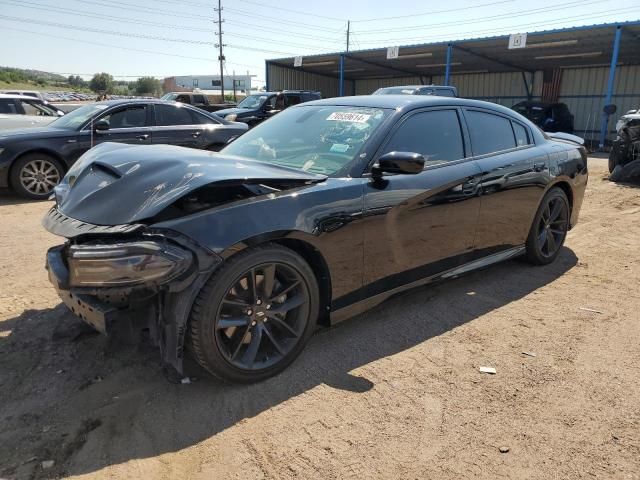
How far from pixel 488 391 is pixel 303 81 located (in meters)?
31.6

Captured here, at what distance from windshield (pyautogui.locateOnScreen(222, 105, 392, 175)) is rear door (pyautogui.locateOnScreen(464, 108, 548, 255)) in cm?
107

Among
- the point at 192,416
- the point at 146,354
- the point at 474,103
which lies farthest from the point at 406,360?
the point at 474,103

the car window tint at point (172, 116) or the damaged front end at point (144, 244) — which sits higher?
the car window tint at point (172, 116)

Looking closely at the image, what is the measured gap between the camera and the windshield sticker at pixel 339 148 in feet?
A: 11.0

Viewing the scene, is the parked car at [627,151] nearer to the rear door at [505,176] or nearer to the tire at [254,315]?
the rear door at [505,176]

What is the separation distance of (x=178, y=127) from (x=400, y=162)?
6504mm

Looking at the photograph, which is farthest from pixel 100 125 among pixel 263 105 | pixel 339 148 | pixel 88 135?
pixel 263 105

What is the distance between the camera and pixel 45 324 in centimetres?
342

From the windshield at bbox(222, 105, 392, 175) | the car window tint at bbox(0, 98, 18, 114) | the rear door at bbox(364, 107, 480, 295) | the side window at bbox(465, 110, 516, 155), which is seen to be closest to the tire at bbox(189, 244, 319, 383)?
the rear door at bbox(364, 107, 480, 295)

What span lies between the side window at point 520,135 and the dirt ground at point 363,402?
59.1 inches

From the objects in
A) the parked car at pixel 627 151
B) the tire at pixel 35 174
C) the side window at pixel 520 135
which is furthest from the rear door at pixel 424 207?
the parked car at pixel 627 151

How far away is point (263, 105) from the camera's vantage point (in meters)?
16.6

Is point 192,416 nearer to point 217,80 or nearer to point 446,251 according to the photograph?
point 446,251

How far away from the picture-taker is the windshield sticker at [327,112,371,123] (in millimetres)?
3533
